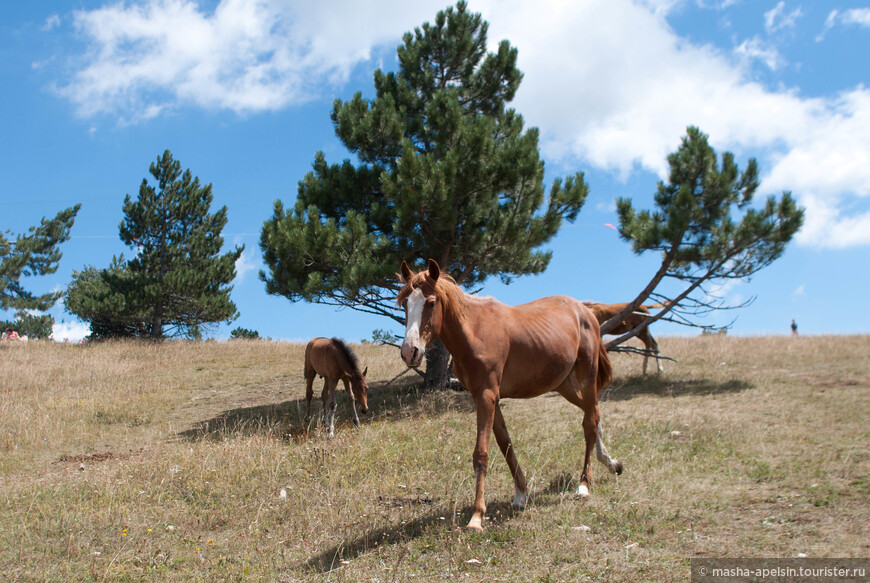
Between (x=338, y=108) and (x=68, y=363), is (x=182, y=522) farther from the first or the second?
(x=68, y=363)

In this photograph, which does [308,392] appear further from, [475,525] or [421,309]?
[421,309]

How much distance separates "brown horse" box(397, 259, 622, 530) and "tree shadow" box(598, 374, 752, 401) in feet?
19.1

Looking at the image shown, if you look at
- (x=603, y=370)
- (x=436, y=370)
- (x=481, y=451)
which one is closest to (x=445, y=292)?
(x=481, y=451)

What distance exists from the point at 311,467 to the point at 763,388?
911 centimetres

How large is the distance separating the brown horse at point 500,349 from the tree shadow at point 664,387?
5.83 metres

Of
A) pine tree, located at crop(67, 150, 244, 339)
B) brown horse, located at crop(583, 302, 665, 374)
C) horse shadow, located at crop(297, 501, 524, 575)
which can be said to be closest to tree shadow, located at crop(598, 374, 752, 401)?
brown horse, located at crop(583, 302, 665, 374)

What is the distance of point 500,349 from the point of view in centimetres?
518

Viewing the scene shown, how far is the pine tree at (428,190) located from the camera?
1202 cm

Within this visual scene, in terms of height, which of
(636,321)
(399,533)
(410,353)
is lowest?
(399,533)

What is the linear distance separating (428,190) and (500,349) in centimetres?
695

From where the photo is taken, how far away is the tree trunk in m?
13.1

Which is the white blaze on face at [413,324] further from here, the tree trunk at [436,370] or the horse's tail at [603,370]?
the tree trunk at [436,370]

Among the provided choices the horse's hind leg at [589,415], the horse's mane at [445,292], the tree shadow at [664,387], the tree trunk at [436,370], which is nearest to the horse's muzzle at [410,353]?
the horse's mane at [445,292]

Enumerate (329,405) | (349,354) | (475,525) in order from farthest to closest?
1. (349,354)
2. (329,405)
3. (475,525)
